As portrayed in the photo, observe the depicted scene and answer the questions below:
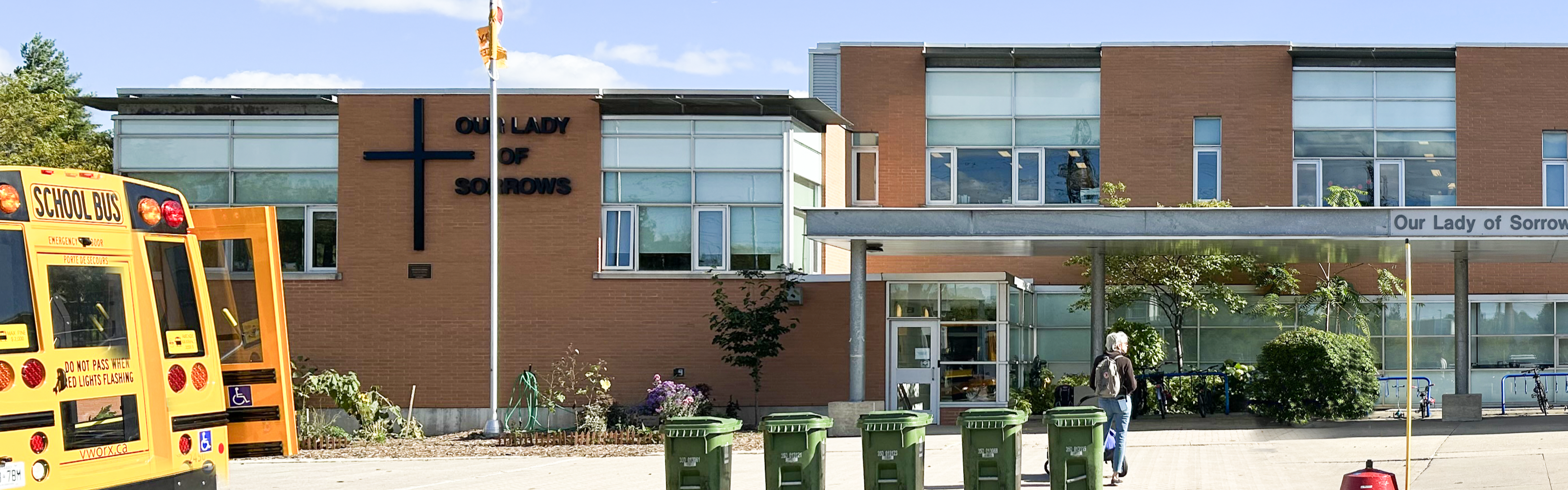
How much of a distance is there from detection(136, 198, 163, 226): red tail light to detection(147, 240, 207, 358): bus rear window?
145 mm

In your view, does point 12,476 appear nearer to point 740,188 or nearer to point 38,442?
point 38,442

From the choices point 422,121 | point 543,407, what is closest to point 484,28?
point 422,121

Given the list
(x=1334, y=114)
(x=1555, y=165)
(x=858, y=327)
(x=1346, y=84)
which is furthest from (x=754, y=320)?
(x=1555, y=165)

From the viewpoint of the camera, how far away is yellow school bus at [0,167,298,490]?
8836mm

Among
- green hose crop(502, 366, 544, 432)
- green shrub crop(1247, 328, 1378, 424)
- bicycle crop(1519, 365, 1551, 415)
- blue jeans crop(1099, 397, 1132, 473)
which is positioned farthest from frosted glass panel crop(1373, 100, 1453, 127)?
blue jeans crop(1099, 397, 1132, 473)

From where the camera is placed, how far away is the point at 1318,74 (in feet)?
93.5

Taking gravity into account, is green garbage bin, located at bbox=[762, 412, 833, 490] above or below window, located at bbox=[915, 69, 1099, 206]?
below

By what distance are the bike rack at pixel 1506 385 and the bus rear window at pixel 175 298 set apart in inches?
813

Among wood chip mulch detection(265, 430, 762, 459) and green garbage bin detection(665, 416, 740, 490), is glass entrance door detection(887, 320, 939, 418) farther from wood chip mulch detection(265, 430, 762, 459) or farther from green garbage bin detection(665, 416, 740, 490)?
green garbage bin detection(665, 416, 740, 490)

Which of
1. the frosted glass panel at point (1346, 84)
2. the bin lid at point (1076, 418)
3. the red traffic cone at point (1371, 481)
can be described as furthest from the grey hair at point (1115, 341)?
the frosted glass panel at point (1346, 84)

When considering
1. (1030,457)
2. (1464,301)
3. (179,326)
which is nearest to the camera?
(179,326)

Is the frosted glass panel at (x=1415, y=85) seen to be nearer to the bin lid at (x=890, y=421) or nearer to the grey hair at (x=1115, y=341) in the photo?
the grey hair at (x=1115, y=341)

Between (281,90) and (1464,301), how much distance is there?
17.7m

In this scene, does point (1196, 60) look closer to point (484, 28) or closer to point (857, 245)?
point (857, 245)
